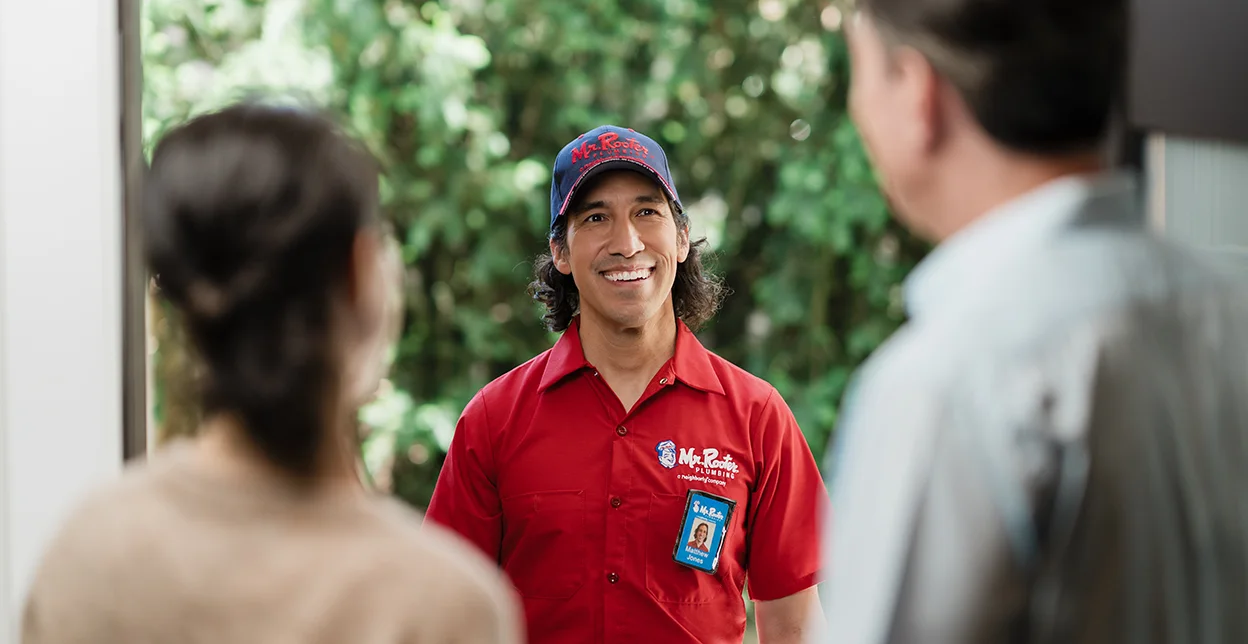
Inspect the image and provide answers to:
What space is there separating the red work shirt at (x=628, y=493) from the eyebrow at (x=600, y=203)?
8.9 inches

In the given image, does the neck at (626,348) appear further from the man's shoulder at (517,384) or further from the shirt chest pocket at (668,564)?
the shirt chest pocket at (668,564)

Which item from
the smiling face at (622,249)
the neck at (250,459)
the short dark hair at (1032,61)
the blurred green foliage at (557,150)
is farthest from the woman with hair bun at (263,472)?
the blurred green foliage at (557,150)

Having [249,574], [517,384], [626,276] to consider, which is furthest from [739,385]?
[249,574]

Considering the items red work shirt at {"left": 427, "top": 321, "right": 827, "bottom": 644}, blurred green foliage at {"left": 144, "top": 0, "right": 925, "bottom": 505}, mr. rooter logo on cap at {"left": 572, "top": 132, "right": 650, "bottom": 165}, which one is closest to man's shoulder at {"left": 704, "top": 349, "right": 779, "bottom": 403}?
red work shirt at {"left": 427, "top": 321, "right": 827, "bottom": 644}

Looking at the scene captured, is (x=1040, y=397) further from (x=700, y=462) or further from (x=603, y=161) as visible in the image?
(x=603, y=161)

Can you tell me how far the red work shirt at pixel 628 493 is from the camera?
176cm

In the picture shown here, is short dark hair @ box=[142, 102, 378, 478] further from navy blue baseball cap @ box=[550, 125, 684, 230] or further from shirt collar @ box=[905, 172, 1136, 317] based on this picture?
navy blue baseball cap @ box=[550, 125, 684, 230]

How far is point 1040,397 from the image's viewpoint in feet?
2.35

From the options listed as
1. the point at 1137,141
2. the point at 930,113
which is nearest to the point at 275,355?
the point at 930,113

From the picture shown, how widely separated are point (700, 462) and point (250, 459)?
1059 millimetres

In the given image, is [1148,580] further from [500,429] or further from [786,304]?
[786,304]

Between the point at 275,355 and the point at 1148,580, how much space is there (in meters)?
0.60

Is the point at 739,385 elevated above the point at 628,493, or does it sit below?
above

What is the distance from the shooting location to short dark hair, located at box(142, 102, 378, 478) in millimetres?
805
